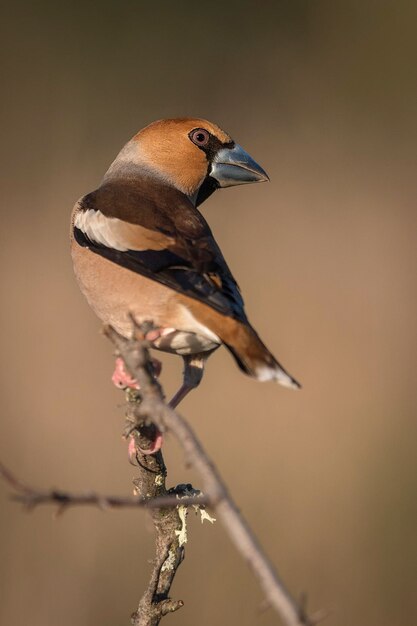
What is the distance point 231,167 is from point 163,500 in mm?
2848

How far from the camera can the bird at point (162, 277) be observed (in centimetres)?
278

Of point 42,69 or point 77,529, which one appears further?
point 42,69

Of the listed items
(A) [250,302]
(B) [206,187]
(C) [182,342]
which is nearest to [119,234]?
(C) [182,342]

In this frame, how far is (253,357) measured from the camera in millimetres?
2672

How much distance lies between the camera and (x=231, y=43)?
23.7ft

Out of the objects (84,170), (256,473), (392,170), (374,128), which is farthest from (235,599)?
(374,128)

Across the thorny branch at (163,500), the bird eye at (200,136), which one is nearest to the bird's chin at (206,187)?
the bird eye at (200,136)

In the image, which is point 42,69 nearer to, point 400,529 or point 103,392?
point 103,392

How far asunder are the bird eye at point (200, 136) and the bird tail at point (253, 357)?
1.44 m

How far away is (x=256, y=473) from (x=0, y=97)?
140 inches

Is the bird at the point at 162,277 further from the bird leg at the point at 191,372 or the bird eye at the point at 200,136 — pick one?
the bird eye at the point at 200,136

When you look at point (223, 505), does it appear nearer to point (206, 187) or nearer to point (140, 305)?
point (140, 305)

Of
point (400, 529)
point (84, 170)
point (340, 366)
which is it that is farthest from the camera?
point (84, 170)

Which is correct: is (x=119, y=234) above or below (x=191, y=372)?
above
